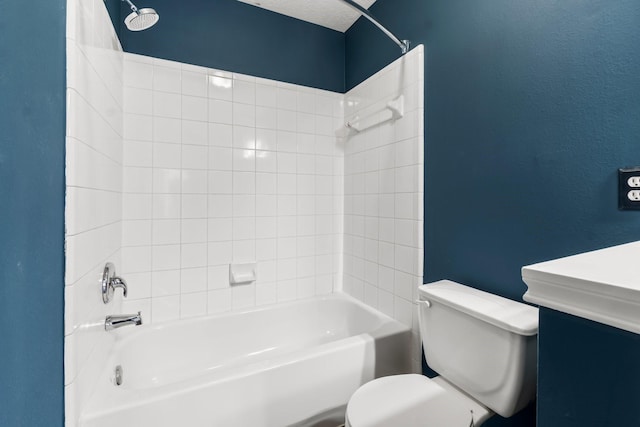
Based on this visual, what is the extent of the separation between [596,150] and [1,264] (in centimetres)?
162

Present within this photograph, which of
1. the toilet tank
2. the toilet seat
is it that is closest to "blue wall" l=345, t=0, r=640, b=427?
the toilet tank

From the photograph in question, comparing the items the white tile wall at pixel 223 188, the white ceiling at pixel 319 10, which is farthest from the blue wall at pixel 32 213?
the white ceiling at pixel 319 10

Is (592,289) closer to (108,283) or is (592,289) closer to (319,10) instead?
(108,283)

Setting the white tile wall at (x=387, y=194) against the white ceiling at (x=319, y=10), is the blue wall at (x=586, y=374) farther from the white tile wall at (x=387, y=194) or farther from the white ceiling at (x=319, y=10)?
the white ceiling at (x=319, y=10)

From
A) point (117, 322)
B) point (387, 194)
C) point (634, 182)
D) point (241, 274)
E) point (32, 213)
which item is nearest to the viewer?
point (32, 213)

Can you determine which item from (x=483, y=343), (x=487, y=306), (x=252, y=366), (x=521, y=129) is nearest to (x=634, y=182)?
(x=521, y=129)

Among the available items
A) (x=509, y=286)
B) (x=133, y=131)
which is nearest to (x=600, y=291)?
(x=509, y=286)

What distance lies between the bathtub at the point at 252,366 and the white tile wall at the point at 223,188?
15cm

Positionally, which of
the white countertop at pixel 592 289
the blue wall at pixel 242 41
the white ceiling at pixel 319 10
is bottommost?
the white countertop at pixel 592 289

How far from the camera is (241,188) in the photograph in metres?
1.98

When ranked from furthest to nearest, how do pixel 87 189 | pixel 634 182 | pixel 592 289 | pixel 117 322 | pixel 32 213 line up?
pixel 117 322
pixel 87 189
pixel 634 182
pixel 32 213
pixel 592 289

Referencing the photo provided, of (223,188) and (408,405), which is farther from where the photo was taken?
(223,188)

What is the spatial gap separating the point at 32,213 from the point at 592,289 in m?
1.16

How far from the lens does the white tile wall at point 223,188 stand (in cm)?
172
